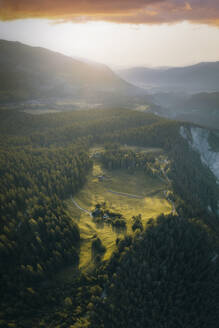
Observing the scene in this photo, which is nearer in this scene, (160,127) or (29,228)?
(29,228)

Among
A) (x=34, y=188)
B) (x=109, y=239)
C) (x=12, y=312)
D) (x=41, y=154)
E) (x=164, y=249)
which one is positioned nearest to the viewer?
(x=12, y=312)

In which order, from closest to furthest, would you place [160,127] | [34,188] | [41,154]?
1. [34,188]
2. [41,154]
3. [160,127]

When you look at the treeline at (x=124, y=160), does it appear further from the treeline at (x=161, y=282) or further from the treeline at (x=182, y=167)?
the treeline at (x=161, y=282)

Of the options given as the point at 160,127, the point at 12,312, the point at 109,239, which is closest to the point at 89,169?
the point at 109,239

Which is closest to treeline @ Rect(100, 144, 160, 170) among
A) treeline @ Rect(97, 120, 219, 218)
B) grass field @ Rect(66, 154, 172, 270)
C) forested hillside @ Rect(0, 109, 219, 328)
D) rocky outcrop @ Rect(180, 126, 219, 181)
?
treeline @ Rect(97, 120, 219, 218)

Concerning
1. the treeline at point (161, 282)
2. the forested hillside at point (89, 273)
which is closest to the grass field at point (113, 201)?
the forested hillside at point (89, 273)

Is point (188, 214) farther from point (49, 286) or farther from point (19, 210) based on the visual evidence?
point (19, 210)

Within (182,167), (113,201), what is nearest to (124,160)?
(113,201)
